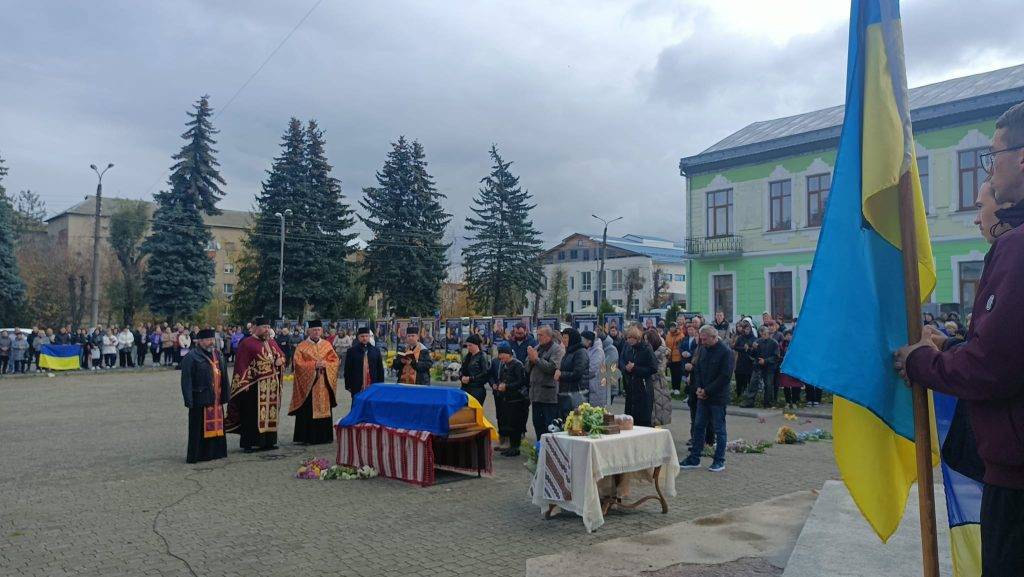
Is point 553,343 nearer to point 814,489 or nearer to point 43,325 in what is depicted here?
point 814,489

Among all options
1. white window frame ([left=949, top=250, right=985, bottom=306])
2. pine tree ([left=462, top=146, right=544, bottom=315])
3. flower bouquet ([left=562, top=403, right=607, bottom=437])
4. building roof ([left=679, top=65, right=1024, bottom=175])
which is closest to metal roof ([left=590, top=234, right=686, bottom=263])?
pine tree ([left=462, top=146, right=544, bottom=315])

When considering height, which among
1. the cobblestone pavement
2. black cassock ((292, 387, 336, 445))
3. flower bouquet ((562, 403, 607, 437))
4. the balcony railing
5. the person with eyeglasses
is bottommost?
the cobblestone pavement

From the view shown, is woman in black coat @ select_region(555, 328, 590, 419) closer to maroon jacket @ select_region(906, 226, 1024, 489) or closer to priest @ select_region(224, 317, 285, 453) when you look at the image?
priest @ select_region(224, 317, 285, 453)

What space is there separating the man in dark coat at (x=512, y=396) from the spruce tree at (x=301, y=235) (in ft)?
116

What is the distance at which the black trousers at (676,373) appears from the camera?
754 inches

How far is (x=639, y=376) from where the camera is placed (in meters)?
11.1

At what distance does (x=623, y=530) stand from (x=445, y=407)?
295 cm

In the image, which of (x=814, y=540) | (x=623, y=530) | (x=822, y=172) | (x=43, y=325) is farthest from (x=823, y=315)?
(x=43, y=325)

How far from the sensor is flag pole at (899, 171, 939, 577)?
9.40 ft

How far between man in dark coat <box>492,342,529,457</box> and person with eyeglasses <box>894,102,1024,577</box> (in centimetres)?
915

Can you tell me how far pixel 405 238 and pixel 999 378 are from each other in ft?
151

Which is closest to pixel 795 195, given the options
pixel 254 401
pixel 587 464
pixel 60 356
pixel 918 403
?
pixel 254 401

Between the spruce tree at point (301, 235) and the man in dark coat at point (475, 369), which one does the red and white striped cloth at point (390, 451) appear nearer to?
the man in dark coat at point (475, 369)

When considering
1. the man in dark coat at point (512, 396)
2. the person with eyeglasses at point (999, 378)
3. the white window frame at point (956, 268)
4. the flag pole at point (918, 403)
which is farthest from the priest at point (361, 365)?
the white window frame at point (956, 268)
